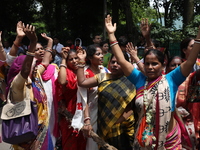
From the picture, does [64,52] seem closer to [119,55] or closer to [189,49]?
[119,55]

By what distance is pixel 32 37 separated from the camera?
3430 millimetres

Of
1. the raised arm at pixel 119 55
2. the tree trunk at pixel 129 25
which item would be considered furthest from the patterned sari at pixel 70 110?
the tree trunk at pixel 129 25

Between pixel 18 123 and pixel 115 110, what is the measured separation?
43.2 inches

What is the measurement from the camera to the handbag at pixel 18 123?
3.49 m

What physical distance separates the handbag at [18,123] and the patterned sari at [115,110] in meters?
0.80

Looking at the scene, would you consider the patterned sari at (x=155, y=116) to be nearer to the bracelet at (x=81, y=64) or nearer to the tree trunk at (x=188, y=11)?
the bracelet at (x=81, y=64)

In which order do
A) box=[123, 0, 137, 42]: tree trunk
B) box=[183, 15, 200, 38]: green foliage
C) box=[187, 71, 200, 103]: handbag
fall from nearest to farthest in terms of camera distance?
1. box=[187, 71, 200, 103]: handbag
2. box=[183, 15, 200, 38]: green foliage
3. box=[123, 0, 137, 42]: tree trunk

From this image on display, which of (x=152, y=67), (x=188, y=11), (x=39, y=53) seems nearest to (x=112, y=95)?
(x=152, y=67)

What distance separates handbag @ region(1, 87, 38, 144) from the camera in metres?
3.49

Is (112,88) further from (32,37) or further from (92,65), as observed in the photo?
(32,37)

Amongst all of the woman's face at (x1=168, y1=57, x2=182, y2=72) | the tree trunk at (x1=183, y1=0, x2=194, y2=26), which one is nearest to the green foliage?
the tree trunk at (x1=183, y1=0, x2=194, y2=26)

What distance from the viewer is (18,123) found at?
353 cm

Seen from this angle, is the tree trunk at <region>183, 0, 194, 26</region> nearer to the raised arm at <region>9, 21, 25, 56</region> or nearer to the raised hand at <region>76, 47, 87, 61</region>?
the raised hand at <region>76, 47, 87, 61</region>

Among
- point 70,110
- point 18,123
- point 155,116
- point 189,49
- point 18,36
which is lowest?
point 70,110
